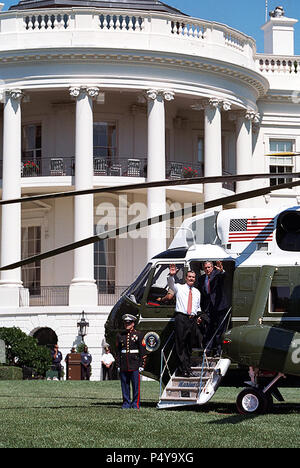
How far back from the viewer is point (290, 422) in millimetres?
14391

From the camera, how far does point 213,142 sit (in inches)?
1747

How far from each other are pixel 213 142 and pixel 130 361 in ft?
92.3

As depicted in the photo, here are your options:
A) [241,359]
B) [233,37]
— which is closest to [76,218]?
[233,37]

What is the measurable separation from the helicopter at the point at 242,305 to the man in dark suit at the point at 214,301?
14cm

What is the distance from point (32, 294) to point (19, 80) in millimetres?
9000

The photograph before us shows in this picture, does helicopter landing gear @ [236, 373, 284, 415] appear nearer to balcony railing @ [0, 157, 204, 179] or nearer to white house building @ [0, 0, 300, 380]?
white house building @ [0, 0, 300, 380]

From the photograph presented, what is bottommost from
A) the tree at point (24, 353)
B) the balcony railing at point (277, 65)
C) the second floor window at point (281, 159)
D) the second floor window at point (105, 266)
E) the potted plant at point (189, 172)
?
the tree at point (24, 353)

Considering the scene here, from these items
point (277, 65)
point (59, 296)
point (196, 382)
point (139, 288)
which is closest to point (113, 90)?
point (59, 296)

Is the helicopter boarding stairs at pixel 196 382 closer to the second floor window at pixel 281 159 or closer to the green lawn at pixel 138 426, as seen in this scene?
the green lawn at pixel 138 426

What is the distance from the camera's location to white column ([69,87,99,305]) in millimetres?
42219

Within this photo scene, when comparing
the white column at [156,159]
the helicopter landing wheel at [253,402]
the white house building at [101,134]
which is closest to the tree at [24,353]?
the white house building at [101,134]

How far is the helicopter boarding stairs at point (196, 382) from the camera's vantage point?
1616cm

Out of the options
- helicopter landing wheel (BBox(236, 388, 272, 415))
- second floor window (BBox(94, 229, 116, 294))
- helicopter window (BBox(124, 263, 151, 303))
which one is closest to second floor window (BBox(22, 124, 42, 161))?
second floor window (BBox(94, 229, 116, 294))

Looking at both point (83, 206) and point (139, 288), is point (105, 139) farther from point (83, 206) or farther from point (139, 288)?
point (139, 288)
